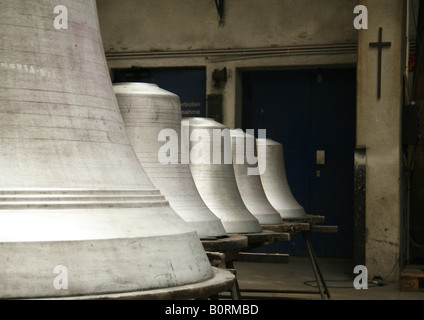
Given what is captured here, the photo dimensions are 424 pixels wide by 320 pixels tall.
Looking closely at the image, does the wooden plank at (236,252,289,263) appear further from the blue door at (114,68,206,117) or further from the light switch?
the blue door at (114,68,206,117)

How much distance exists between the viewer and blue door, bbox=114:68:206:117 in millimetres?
9703

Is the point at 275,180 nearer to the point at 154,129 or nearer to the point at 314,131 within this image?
the point at 154,129

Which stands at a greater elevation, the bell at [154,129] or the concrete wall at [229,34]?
the concrete wall at [229,34]

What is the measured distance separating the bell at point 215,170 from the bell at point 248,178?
0.67 meters

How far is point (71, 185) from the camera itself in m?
1.29

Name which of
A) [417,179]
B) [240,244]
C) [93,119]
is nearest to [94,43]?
[93,119]

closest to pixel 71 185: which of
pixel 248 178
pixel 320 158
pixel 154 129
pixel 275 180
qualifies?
pixel 154 129

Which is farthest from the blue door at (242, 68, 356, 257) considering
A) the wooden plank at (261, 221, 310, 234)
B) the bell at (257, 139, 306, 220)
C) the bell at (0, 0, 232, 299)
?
the bell at (0, 0, 232, 299)

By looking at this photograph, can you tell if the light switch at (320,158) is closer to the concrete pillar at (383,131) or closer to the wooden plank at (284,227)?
the concrete pillar at (383,131)

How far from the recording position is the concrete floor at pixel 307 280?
21.4 ft

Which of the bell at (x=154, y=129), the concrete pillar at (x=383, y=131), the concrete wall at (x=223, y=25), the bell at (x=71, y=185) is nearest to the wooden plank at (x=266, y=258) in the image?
the bell at (x=154, y=129)

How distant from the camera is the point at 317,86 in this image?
9625 mm

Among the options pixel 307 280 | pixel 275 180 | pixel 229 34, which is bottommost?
pixel 307 280

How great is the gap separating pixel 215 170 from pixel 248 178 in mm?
825
